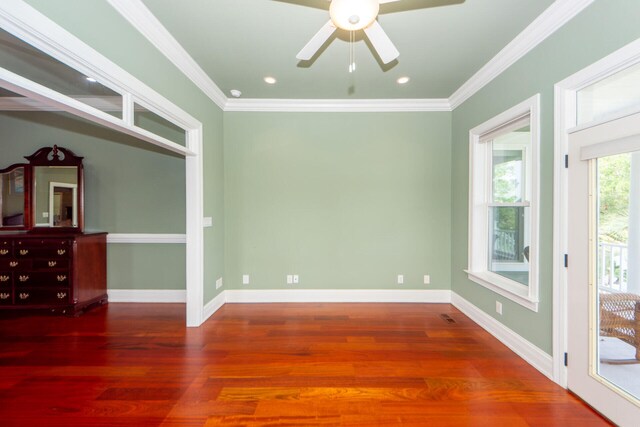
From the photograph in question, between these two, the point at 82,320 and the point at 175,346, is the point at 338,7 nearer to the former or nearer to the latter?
the point at 175,346

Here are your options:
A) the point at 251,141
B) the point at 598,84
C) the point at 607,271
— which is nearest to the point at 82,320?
the point at 251,141

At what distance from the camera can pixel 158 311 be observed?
3.69 meters

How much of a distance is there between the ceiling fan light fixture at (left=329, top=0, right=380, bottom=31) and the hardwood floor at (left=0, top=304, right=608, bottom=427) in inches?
97.5

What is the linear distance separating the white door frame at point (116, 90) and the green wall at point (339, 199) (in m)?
0.77

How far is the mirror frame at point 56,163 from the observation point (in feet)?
12.3

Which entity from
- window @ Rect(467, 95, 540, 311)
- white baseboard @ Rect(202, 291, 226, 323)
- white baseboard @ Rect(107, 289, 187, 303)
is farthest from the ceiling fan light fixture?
white baseboard @ Rect(107, 289, 187, 303)

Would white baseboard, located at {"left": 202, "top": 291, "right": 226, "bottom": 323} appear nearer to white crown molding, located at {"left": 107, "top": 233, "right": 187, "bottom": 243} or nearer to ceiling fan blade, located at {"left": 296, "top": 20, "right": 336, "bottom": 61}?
white crown molding, located at {"left": 107, "top": 233, "right": 187, "bottom": 243}

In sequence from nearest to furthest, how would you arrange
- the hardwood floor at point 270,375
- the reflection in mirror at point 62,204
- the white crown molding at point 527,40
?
the hardwood floor at point 270,375 → the white crown molding at point 527,40 → the reflection in mirror at point 62,204

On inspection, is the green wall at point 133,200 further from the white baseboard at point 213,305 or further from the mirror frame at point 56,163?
the white baseboard at point 213,305

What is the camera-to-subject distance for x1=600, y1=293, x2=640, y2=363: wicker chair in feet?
5.62

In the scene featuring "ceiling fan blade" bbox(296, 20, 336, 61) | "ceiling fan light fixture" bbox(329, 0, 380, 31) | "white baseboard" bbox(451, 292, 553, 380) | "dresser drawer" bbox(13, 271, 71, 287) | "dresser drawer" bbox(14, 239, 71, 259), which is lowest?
"white baseboard" bbox(451, 292, 553, 380)

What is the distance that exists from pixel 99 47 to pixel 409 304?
4.24 m

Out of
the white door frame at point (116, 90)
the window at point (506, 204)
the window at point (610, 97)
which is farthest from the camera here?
the window at point (506, 204)

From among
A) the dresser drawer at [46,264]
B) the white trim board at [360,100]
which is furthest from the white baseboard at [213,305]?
the white trim board at [360,100]
